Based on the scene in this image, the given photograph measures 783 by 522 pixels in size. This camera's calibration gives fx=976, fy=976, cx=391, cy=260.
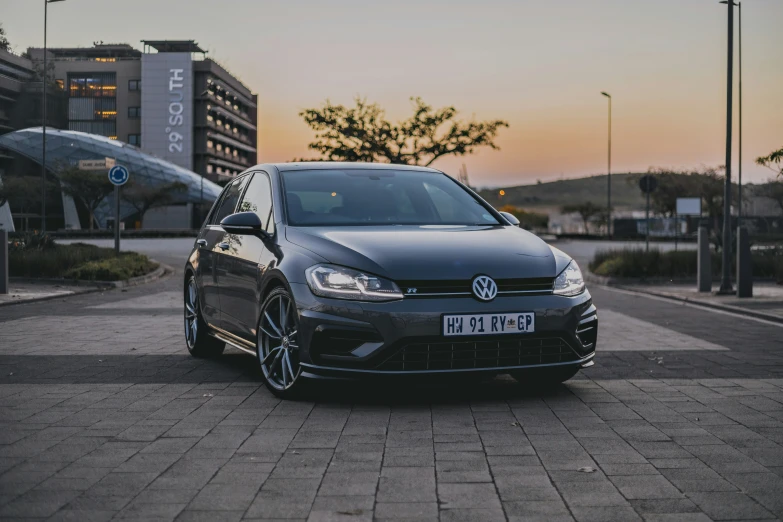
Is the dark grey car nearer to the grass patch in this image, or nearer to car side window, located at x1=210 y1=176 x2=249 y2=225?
car side window, located at x1=210 y1=176 x2=249 y2=225

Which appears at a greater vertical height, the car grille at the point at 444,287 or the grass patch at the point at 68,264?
the car grille at the point at 444,287

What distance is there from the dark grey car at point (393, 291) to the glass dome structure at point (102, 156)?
90.3 metres

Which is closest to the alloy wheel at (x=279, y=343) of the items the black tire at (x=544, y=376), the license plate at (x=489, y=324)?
the license plate at (x=489, y=324)

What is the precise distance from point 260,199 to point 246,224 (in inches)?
26.4

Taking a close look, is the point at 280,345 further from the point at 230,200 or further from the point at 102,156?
the point at 102,156

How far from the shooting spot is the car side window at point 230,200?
8.05m

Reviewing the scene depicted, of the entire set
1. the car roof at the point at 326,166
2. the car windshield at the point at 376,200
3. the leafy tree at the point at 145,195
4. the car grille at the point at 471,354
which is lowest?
the car grille at the point at 471,354

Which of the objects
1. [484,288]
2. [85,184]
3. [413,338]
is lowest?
[413,338]

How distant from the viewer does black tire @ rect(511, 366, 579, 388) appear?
237 inches

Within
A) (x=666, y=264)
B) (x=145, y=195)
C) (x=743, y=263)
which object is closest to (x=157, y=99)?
(x=145, y=195)

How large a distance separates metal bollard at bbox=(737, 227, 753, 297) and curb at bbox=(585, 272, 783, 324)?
2.91 ft

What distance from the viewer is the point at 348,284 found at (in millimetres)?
5770

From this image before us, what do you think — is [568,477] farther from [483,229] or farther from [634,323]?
[634,323]

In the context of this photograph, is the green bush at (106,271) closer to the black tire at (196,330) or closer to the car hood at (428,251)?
the black tire at (196,330)
